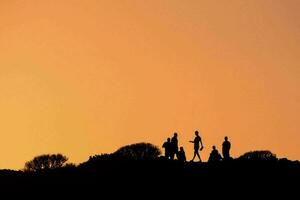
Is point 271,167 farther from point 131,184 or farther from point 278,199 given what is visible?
point 131,184

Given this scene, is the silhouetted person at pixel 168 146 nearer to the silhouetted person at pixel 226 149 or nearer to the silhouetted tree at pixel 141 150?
the silhouetted person at pixel 226 149

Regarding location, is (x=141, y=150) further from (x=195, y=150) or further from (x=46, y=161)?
(x=195, y=150)

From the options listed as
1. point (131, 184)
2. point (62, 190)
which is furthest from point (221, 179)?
point (62, 190)

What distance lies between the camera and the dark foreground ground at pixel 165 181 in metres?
60.1

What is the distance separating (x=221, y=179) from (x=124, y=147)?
7929cm

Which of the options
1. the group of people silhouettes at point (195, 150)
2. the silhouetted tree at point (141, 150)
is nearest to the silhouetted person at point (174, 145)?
the group of people silhouettes at point (195, 150)

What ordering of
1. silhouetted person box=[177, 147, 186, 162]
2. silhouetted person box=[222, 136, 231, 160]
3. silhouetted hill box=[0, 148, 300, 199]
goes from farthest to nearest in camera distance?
silhouetted person box=[177, 147, 186, 162] → silhouetted person box=[222, 136, 231, 160] → silhouetted hill box=[0, 148, 300, 199]

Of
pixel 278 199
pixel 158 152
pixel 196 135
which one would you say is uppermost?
pixel 158 152

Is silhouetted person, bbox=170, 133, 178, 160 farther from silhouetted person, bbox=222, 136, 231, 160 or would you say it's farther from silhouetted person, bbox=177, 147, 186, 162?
silhouetted person, bbox=222, 136, 231, 160

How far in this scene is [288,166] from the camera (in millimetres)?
66188

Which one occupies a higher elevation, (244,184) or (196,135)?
(196,135)

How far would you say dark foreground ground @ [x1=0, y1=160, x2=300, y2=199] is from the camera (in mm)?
60062

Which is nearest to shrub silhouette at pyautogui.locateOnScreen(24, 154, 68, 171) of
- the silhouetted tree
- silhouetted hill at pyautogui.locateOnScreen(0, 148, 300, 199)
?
the silhouetted tree

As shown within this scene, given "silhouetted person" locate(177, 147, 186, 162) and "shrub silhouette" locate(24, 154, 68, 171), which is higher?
"shrub silhouette" locate(24, 154, 68, 171)
